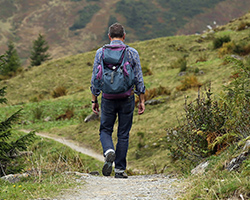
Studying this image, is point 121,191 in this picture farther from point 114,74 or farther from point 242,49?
point 242,49

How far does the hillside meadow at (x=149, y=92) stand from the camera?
838 cm

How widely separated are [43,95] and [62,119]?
6832mm

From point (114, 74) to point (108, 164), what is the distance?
1.26 m

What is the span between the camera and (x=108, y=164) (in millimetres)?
4598

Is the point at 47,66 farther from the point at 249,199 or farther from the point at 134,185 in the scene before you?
the point at 249,199

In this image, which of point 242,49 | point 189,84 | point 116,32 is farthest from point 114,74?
point 242,49

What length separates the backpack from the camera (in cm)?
441

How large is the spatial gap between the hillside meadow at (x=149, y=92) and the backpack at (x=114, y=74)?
4.70 ft

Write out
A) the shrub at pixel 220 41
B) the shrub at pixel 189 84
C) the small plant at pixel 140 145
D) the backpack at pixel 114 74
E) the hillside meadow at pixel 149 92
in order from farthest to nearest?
the shrub at pixel 220 41 → the shrub at pixel 189 84 → the hillside meadow at pixel 149 92 → the small plant at pixel 140 145 → the backpack at pixel 114 74

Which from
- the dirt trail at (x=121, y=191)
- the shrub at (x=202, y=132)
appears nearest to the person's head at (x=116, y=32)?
the shrub at (x=202, y=132)

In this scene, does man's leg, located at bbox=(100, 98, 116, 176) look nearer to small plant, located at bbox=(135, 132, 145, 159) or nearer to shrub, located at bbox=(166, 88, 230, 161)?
shrub, located at bbox=(166, 88, 230, 161)

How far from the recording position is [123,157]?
502cm

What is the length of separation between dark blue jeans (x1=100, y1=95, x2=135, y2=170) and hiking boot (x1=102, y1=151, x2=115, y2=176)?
0.16 m

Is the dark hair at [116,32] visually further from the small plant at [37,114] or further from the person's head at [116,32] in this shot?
the small plant at [37,114]
